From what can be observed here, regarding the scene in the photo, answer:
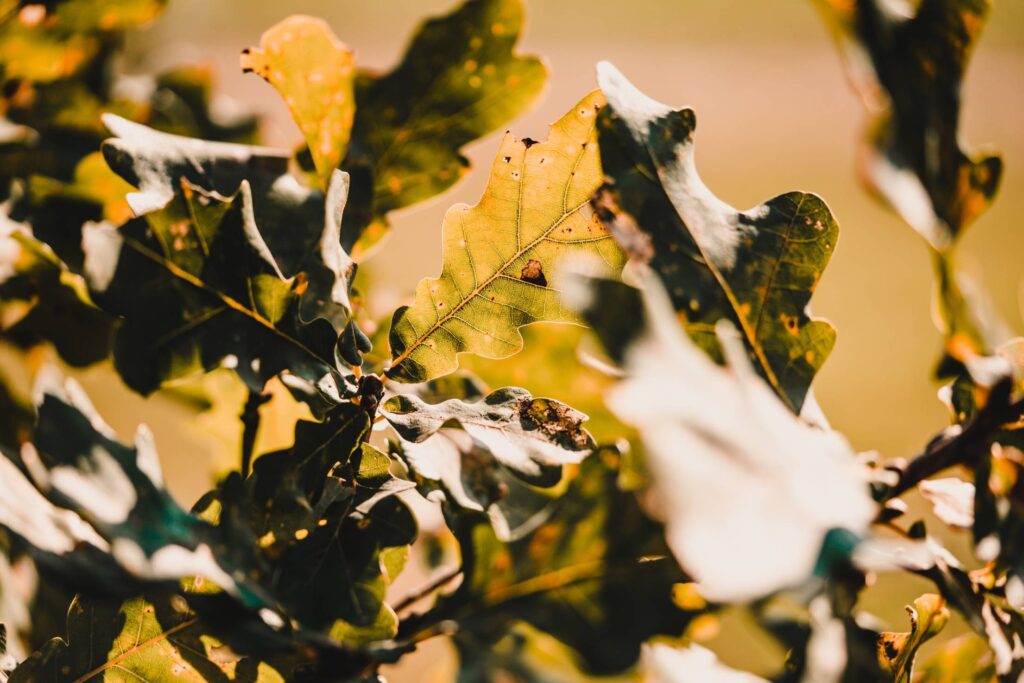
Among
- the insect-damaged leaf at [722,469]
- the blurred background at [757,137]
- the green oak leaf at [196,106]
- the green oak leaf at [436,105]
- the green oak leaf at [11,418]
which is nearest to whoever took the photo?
the insect-damaged leaf at [722,469]

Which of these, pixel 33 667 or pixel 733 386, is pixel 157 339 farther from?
pixel 733 386

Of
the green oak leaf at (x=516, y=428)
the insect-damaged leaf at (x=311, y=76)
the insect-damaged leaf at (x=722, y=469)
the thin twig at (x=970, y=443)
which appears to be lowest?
the green oak leaf at (x=516, y=428)

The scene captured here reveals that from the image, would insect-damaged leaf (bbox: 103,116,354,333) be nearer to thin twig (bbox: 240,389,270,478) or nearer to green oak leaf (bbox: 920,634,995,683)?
thin twig (bbox: 240,389,270,478)

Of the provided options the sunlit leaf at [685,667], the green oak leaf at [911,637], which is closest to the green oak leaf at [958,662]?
the green oak leaf at [911,637]

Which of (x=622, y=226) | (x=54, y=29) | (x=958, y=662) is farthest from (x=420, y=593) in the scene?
(x=54, y=29)

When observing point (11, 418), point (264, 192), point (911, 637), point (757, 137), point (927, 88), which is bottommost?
point (757, 137)

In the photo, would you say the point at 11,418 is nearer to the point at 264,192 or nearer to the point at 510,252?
the point at 264,192

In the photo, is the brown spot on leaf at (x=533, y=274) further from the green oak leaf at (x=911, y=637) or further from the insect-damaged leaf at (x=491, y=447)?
the green oak leaf at (x=911, y=637)
